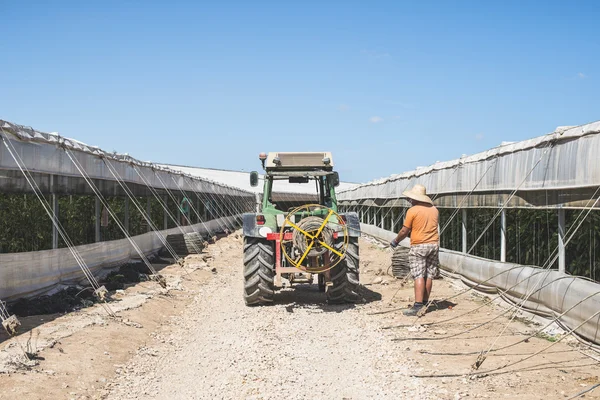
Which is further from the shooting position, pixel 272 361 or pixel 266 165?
pixel 266 165

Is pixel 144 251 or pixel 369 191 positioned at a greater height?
pixel 369 191

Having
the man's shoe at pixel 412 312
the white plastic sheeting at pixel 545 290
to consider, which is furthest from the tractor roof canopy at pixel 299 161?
the white plastic sheeting at pixel 545 290

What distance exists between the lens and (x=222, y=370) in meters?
6.02

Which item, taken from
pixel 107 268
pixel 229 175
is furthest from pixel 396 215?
pixel 229 175

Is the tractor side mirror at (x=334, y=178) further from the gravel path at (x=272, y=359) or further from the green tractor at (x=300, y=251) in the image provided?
the gravel path at (x=272, y=359)

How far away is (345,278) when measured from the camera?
9438 millimetres

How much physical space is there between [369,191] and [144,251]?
13564mm

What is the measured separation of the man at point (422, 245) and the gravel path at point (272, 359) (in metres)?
0.82

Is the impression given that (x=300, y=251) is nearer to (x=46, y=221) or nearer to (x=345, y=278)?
(x=345, y=278)

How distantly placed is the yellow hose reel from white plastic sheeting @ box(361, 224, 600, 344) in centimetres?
242

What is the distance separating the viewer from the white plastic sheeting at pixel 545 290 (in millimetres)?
6527

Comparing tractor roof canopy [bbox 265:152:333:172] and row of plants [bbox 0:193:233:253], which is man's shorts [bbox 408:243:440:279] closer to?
tractor roof canopy [bbox 265:152:333:172]

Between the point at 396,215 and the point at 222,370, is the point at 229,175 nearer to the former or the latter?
the point at 396,215

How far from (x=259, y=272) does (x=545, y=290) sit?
411cm
